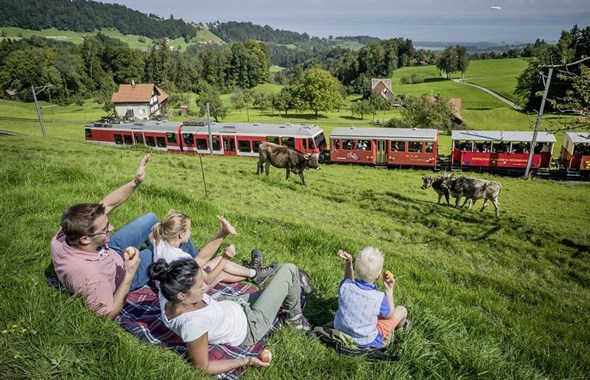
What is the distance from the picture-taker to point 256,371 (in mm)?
3365

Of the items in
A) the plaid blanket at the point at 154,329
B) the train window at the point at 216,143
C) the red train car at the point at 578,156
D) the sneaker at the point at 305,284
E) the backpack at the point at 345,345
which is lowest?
the red train car at the point at 578,156

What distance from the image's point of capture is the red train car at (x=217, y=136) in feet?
89.4

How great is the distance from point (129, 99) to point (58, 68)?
30.3 m

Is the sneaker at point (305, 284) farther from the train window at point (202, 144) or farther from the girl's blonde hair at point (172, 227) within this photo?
the train window at point (202, 144)

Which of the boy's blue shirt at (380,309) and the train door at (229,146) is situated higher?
the boy's blue shirt at (380,309)

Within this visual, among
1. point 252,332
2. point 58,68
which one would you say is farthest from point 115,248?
point 58,68

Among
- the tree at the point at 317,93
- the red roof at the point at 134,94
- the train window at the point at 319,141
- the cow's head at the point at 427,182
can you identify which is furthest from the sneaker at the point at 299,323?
the red roof at the point at 134,94

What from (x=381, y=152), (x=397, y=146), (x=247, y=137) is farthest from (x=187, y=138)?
(x=397, y=146)

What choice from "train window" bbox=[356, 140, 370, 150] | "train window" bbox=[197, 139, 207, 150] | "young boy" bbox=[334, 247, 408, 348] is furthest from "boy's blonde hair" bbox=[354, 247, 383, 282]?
"train window" bbox=[197, 139, 207, 150]

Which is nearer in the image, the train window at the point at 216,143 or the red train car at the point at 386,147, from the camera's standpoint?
the red train car at the point at 386,147

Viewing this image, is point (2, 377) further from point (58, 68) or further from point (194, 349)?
point (58, 68)

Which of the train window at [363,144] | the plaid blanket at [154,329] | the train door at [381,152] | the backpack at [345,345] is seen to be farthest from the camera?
the train window at [363,144]

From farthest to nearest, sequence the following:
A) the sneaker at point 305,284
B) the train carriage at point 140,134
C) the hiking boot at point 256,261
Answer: the train carriage at point 140,134 → the hiking boot at point 256,261 → the sneaker at point 305,284

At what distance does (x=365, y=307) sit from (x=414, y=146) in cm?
2482
